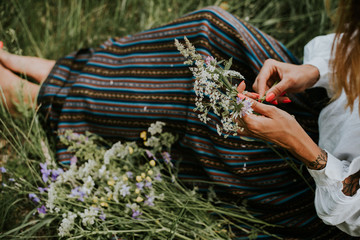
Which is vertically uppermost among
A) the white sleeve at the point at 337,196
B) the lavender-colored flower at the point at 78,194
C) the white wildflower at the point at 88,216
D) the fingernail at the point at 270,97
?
the fingernail at the point at 270,97

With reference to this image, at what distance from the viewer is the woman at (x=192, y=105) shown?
1.33 meters

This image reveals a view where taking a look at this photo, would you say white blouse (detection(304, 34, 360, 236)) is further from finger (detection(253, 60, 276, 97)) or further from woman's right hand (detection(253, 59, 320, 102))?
finger (detection(253, 60, 276, 97))

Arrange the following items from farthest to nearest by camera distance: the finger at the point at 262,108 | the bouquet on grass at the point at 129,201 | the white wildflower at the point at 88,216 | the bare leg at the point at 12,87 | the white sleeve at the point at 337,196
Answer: the bare leg at the point at 12,87 → the bouquet on grass at the point at 129,201 → the white wildflower at the point at 88,216 → the white sleeve at the point at 337,196 → the finger at the point at 262,108

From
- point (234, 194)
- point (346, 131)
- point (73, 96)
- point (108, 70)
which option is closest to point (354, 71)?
point (346, 131)

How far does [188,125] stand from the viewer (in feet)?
4.42

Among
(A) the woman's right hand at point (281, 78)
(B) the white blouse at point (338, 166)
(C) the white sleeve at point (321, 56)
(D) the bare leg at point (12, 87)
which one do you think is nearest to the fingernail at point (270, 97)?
(A) the woman's right hand at point (281, 78)

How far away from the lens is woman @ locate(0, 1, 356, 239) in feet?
4.37

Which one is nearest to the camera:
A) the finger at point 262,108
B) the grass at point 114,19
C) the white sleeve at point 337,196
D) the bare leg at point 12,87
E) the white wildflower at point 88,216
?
the finger at point 262,108

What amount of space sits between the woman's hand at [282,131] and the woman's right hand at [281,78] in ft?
0.39

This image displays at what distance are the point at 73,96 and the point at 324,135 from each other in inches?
44.1

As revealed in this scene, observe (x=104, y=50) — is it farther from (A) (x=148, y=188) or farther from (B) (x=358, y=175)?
(B) (x=358, y=175)

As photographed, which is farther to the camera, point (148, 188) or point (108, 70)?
point (108, 70)

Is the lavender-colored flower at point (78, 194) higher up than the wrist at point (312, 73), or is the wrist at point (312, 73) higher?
the wrist at point (312, 73)

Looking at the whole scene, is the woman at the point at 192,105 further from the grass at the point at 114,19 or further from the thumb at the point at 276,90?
the grass at the point at 114,19
